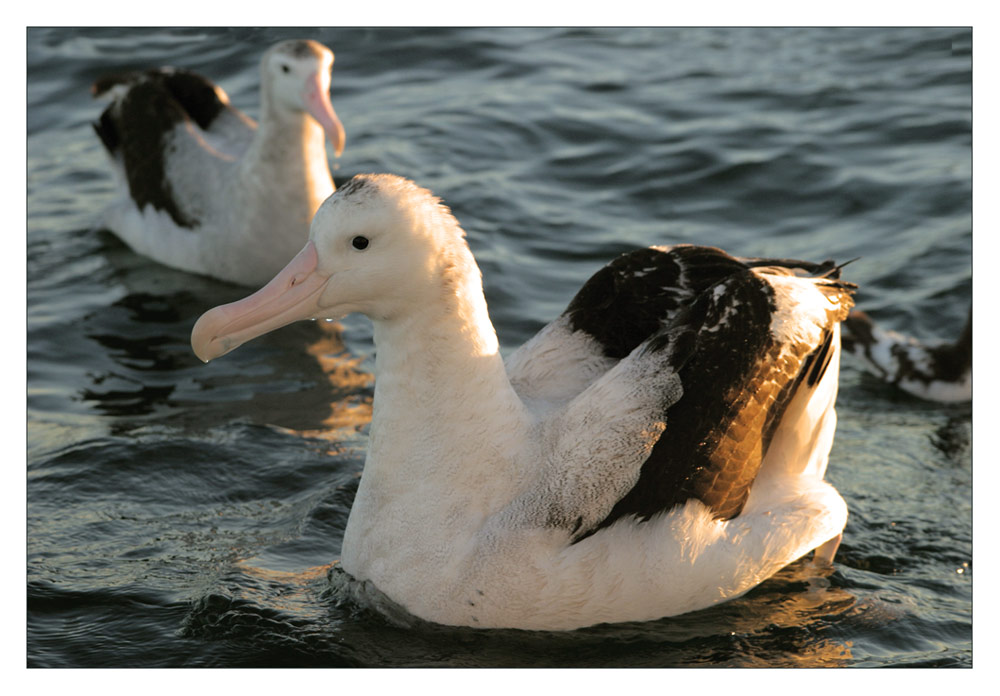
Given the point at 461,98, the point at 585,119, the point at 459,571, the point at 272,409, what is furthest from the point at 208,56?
the point at 459,571

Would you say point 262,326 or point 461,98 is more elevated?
point 461,98

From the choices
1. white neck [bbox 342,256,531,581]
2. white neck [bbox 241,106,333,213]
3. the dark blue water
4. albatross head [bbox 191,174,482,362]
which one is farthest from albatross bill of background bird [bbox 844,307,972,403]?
albatross head [bbox 191,174,482,362]

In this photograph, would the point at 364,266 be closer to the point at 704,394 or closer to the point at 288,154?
the point at 704,394

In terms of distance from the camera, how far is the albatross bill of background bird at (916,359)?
8633 millimetres

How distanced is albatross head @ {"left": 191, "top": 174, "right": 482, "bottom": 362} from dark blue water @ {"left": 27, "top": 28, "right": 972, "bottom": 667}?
1435mm

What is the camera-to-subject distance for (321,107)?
31.8ft

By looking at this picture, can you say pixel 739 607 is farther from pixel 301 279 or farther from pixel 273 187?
pixel 273 187

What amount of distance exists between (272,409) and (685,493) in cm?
342

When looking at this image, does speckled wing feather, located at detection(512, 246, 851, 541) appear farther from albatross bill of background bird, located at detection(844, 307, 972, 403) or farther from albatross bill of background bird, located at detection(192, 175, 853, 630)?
albatross bill of background bird, located at detection(844, 307, 972, 403)

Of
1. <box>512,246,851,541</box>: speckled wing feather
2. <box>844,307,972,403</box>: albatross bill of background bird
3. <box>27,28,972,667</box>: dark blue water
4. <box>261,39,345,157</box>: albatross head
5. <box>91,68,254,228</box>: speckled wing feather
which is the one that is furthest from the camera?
<box>91,68,254,228</box>: speckled wing feather

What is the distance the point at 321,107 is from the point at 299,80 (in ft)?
0.99

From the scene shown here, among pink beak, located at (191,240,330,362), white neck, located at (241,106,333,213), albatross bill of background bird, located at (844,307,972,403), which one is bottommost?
albatross bill of background bird, located at (844,307,972,403)

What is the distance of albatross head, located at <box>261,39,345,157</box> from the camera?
31.9 feet

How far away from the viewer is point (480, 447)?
557 cm
